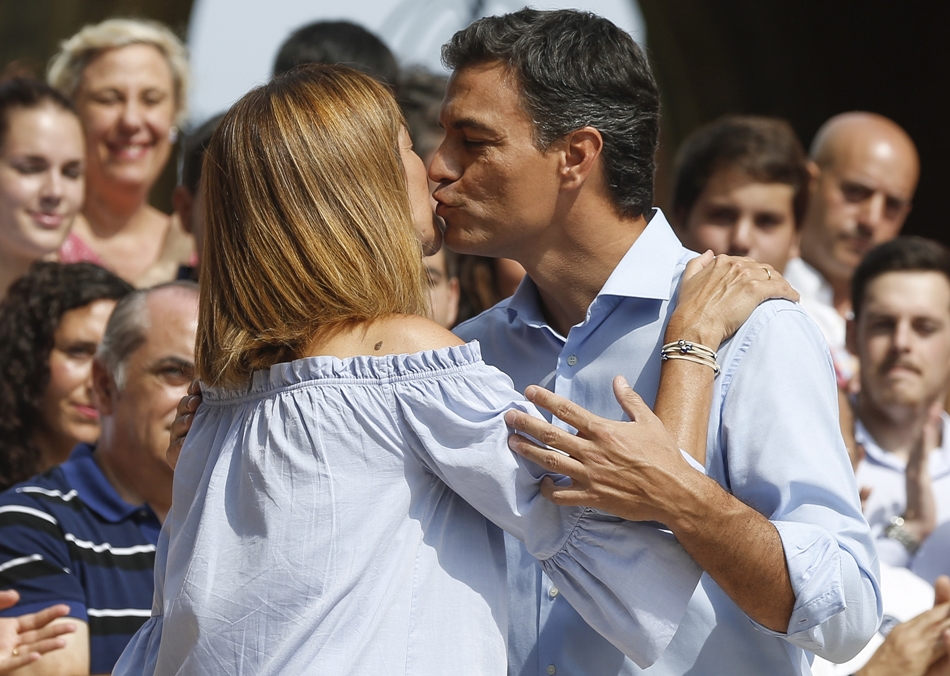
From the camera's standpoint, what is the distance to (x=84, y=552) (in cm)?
289

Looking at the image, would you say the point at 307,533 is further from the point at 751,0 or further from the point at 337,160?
the point at 751,0

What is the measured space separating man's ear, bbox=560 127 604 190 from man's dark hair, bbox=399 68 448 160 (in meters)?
1.86

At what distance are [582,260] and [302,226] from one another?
69 cm

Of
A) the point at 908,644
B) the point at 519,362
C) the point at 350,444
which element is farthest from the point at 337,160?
the point at 908,644

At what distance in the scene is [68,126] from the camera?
164 inches

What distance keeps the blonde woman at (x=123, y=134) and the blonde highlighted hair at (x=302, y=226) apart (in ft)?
9.06

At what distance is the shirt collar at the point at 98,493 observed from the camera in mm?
2990

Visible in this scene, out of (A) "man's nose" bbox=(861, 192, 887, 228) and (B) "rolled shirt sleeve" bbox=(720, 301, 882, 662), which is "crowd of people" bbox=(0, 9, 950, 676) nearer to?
(B) "rolled shirt sleeve" bbox=(720, 301, 882, 662)

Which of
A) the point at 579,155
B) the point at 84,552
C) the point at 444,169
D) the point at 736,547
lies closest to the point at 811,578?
the point at 736,547

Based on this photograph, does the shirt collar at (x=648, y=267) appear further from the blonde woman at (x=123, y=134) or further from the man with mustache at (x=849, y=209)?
the man with mustache at (x=849, y=209)

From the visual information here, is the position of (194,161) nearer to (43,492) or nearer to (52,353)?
(52,353)

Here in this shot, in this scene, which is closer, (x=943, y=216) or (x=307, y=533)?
(x=307, y=533)

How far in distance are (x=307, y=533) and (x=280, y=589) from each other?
9 cm

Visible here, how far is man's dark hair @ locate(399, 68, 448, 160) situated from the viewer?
13.8 feet
